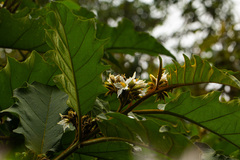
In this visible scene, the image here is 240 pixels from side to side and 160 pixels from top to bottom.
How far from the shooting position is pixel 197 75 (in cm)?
66

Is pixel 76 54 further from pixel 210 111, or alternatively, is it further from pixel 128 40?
pixel 128 40

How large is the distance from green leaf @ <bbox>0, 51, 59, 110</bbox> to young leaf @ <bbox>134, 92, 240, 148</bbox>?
0.93 ft

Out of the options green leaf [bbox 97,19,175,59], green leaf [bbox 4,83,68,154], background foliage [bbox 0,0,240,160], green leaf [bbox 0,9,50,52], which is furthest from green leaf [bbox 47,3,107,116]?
green leaf [bbox 97,19,175,59]

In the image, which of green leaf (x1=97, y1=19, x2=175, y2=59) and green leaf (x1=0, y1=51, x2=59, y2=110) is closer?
green leaf (x1=0, y1=51, x2=59, y2=110)

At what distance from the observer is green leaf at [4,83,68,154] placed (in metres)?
0.66

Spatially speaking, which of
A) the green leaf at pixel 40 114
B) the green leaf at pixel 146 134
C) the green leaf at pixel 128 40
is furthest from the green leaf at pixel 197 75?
the green leaf at pixel 128 40

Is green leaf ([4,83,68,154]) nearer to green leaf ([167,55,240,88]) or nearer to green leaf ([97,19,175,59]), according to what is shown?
green leaf ([167,55,240,88])

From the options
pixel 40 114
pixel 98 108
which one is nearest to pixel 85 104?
pixel 98 108

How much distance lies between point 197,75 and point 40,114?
42 centimetres

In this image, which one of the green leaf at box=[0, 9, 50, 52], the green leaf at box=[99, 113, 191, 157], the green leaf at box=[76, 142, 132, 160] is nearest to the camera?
the green leaf at box=[99, 113, 191, 157]

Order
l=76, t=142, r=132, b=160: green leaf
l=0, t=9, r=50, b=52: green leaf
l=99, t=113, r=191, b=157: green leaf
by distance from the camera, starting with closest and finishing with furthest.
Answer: l=99, t=113, r=191, b=157: green leaf < l=76, t=142, r=132, b=160: green leaf < l=0, t=9, r=50, b=52: green leaf

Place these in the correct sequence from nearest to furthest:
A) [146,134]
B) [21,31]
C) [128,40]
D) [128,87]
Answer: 1. [146,134]
2. [128,87]
3. [21,31]
4. [128,40]

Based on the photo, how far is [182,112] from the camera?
0.68 metres

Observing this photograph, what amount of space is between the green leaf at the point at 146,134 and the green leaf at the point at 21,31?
0.45 m
